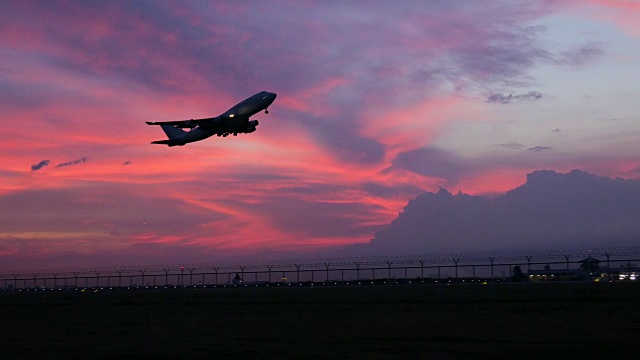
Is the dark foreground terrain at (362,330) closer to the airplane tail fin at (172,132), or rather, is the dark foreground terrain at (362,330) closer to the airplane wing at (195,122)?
the airplane wing at (195,122)

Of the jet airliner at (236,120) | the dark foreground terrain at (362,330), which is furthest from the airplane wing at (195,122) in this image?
the dark foreground terrain at (362,330)

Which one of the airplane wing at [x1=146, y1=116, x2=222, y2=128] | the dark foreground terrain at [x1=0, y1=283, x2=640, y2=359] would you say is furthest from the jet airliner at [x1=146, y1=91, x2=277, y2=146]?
the dark foreground terrain at [x1=0, y1=283, x2=640, y2=359]

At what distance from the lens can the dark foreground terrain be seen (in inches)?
1407

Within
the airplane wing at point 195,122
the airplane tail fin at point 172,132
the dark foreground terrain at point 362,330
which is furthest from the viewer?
the airplane tail fin at point 172,132

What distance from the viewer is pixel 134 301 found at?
3903 inches

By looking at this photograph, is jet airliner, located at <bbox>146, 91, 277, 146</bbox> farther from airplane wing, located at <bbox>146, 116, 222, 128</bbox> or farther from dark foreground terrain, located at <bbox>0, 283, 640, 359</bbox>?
dark foreground terrain, located at <bbox>0, 283, 640, 359</bbox>

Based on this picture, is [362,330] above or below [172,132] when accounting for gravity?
below

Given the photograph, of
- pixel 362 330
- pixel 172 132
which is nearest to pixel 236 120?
pixel 172 132

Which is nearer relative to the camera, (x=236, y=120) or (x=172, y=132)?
(x=236, y=120)

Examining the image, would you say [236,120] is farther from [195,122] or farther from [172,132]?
[172,132]

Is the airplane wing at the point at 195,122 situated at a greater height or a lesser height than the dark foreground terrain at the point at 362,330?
greater

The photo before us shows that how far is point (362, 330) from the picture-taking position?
4678cm

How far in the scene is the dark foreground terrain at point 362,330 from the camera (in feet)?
117

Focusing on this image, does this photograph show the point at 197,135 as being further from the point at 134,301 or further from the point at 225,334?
the point at 225,334
